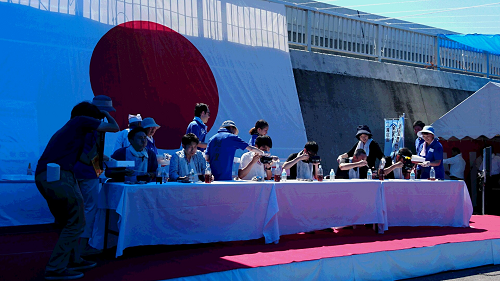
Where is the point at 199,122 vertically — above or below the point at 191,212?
above

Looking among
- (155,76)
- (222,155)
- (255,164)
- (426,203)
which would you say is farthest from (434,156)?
(155,76)

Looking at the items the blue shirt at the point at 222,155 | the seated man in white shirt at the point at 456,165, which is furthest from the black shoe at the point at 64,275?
the seated man in white shirt at the point at 456,165

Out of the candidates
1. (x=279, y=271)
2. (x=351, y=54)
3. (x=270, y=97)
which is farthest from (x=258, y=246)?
(x=351, y=54)

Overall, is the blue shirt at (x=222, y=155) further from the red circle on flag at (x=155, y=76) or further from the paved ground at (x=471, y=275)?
the red circle on flag at (x=155, y=76)

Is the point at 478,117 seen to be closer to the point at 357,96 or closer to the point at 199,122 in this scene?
the point at 357,96

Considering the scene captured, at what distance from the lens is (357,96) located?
9.48m

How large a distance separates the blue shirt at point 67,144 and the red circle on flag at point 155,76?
10.3 ft

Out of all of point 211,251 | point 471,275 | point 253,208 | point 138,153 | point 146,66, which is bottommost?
point 471,275

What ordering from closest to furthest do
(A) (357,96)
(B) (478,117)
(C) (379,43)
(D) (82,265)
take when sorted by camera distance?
1. (D) (82,265)
2. (B) (478,117)
3. (A) (357,96)
4. (C) (379,43)

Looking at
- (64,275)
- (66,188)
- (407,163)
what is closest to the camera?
(64,275)

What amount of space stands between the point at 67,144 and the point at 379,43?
8.39 m

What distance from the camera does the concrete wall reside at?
8.62m

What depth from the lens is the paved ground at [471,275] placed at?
12.9 ft

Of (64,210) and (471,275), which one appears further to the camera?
(471,275)
